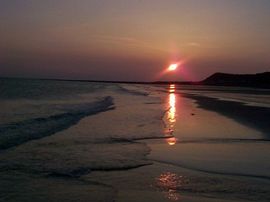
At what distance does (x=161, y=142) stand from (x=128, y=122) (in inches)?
254

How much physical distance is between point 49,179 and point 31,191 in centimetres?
104

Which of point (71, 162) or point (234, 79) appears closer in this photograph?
point (71, 162)

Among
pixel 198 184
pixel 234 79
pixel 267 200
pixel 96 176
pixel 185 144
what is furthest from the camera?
pixel 234 79

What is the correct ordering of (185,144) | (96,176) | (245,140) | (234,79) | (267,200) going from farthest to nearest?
1. (234,79)
2. (245,140)
3. (185,144)
4. (96,176)
5. (267,200)

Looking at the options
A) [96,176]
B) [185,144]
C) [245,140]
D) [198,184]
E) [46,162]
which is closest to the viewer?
[198,184]

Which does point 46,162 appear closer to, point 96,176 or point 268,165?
point 96,176

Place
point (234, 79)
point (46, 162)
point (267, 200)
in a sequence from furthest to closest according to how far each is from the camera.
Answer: point (234, 79), point (46, 162), point (267, 200)

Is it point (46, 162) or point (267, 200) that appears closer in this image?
point (267, 200)

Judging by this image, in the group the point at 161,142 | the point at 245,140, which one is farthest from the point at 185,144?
the point at 245,140

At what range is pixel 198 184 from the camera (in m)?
9.04

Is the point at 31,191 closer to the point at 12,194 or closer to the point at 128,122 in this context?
the point at 12,194

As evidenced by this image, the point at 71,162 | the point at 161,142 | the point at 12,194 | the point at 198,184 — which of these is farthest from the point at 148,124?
the point at 12,194

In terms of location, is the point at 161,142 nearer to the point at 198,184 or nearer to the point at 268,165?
the point at 268,165

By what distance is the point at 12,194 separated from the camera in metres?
8.01
